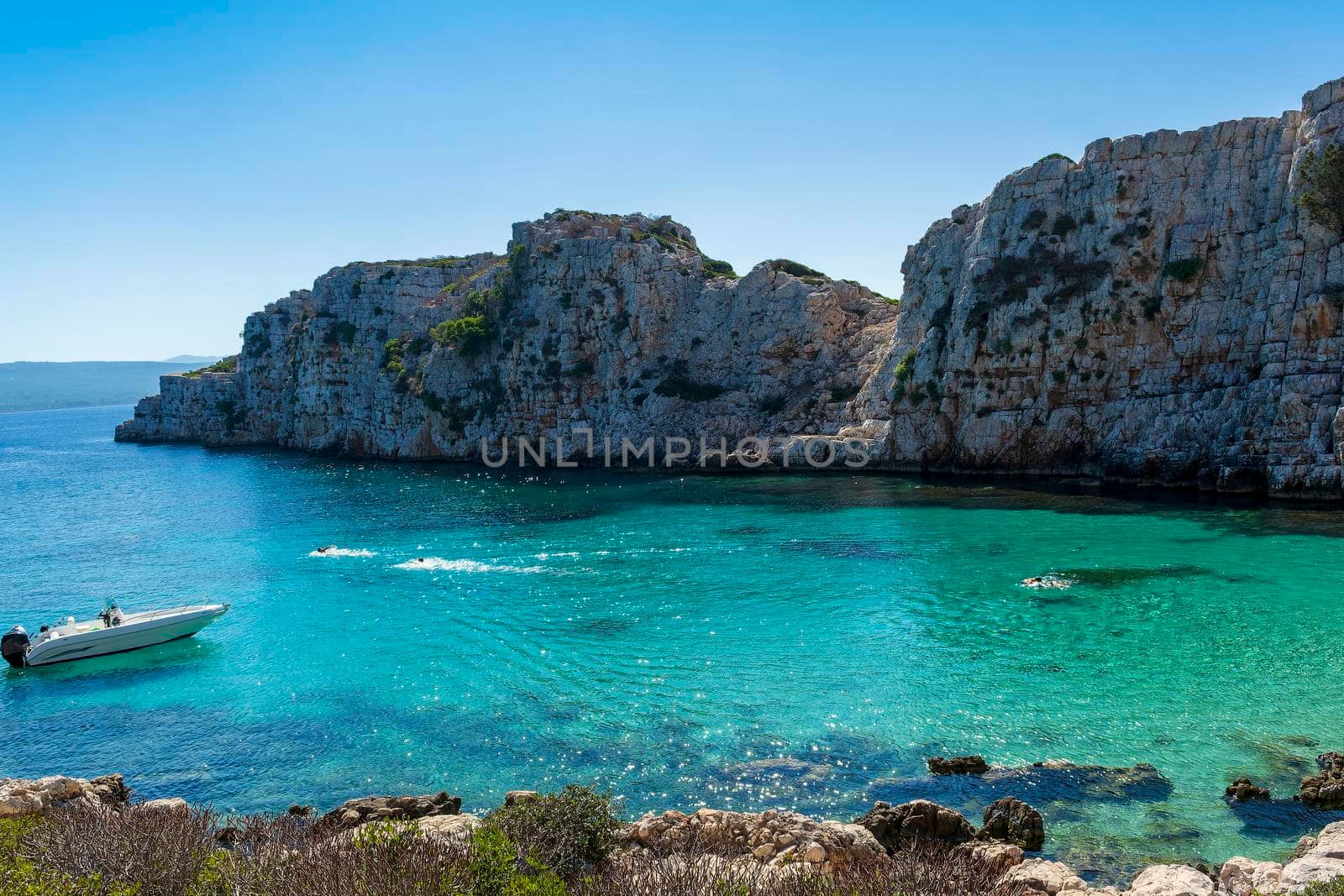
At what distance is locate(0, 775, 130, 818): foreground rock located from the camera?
14.7m

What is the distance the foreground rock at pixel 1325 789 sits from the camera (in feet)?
49.1

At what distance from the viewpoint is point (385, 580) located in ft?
120

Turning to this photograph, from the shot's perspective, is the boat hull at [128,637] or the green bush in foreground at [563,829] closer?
the green bush in foreground at [563,829]

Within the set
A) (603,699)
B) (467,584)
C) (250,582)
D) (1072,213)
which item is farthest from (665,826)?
(1072,213)

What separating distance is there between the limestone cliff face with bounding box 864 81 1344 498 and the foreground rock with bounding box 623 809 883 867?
133 feet

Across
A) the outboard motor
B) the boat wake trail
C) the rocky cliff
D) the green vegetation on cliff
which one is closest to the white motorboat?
the outboard motor

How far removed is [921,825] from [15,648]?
29233 mm

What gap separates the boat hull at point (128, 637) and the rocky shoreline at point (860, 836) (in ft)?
42.9

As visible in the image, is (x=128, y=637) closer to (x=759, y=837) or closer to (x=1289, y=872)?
(x=759, y=837)

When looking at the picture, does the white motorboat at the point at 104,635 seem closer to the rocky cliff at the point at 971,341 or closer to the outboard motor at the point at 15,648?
the outboard motor at the point at 15,648

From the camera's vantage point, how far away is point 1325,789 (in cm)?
1502

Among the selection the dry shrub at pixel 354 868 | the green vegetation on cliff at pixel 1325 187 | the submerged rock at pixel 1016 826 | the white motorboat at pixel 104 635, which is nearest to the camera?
the dry shrub at pixel 354 868

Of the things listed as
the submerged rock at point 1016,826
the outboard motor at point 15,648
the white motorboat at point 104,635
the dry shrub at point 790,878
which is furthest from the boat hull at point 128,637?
the submerged rock at point 1016,826

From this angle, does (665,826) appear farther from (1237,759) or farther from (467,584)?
(467,584)
